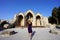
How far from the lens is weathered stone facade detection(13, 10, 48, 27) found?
3953 cm

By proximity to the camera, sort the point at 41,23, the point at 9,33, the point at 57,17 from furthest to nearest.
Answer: the point at 57,17
the point at 41,23
the point at 9,33

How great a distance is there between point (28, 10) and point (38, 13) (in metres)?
3.40

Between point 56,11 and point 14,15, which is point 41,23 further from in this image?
point 56,11

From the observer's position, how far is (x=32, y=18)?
41562 millimetres

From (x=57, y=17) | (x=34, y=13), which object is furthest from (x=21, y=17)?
(x=57, y=17)

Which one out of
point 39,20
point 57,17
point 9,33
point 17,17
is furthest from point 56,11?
point 9,33

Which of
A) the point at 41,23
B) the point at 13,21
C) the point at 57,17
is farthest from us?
the point at 57,17

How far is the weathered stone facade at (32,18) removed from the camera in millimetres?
39525

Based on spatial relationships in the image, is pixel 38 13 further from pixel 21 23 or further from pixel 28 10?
pixel 21 23

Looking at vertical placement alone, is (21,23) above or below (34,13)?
below

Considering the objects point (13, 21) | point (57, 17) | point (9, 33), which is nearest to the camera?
point (9, 33)

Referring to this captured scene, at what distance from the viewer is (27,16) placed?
4225 cm

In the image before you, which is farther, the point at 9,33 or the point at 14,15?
the point at 14,15

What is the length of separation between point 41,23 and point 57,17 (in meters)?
24.8
